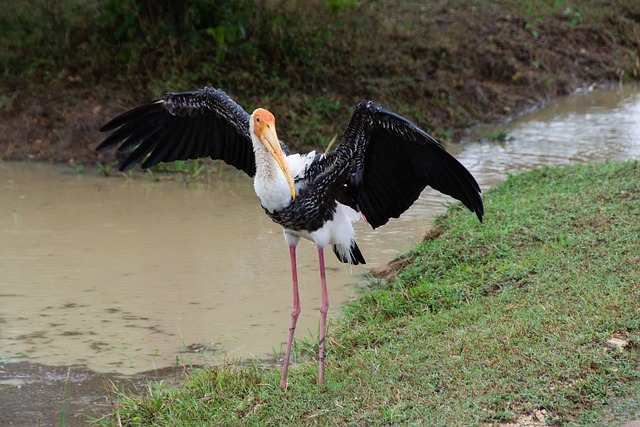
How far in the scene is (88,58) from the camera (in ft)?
34.9

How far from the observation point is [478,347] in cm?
439

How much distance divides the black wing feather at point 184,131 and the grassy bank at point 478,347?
→ 3.92 feet

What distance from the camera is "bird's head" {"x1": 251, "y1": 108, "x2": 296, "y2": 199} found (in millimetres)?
4262

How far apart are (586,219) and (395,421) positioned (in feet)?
8.79

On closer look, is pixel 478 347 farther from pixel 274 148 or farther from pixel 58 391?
pixel 58 391

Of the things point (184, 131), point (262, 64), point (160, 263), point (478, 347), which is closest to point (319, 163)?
point (184, 131)

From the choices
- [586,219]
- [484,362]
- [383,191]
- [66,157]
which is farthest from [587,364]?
[66,157]

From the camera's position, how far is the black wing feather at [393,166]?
13.9ft

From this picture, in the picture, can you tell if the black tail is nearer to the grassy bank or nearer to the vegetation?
the grassy bank

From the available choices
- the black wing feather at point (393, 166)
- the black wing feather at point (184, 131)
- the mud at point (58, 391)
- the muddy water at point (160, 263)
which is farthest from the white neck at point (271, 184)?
the mud at point (58, 391)

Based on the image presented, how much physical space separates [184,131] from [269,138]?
90 cm

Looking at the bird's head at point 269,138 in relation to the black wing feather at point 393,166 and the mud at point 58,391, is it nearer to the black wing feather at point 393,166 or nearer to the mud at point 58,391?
the black wing feather at point 393,166

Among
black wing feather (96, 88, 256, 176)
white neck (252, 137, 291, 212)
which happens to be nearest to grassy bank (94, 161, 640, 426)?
white neck (252, 137, 291, 212)

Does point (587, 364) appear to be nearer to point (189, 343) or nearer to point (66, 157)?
point (189, 343)
